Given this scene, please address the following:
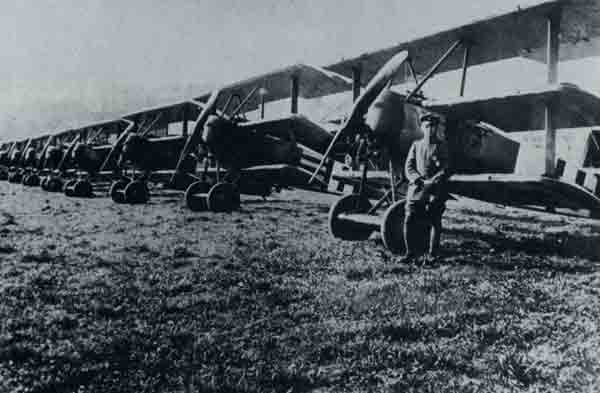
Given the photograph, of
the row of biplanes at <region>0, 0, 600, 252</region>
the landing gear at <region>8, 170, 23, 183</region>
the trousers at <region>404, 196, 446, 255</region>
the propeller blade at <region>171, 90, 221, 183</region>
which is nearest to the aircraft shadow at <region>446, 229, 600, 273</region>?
the trousers at <region>404, 196, 446, 255</region>

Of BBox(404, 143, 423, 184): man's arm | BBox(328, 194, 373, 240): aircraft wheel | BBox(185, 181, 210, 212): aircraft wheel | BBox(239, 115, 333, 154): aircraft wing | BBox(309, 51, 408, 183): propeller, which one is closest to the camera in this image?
BBox(404, 143, 423, 184): man's arm

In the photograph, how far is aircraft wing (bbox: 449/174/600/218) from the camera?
516 cm

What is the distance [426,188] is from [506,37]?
3.66 m

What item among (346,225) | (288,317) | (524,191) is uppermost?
(524,191)

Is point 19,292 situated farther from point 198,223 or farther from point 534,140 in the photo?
point 534,140

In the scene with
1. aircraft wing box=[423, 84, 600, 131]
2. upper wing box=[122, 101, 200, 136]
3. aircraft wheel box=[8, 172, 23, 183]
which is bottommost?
aircraft wheel box=[8, 172, 23, 183]

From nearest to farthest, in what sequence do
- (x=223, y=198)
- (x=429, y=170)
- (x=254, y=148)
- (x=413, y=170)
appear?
(x=429, y=170) < (x=413, y=170) < (x=223, y=198) < (x=254, y=148)

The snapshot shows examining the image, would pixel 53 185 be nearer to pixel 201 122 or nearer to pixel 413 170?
pixel 201 122

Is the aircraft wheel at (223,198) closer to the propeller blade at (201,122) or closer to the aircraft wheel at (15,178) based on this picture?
the propeller blade at (201,122)

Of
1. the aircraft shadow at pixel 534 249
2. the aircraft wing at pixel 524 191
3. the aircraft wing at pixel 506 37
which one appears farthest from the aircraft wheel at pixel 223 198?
the aircraft wing at pixel 524 191

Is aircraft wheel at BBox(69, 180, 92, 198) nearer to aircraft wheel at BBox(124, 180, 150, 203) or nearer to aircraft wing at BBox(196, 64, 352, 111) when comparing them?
aircraft wheel at BBox(124, 180, 150, 203)

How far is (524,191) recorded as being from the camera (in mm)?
5809

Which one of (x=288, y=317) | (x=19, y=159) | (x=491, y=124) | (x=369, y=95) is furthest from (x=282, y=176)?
(x=19, y=159)

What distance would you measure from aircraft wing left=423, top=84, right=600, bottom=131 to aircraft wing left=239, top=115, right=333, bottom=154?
2888 mm
